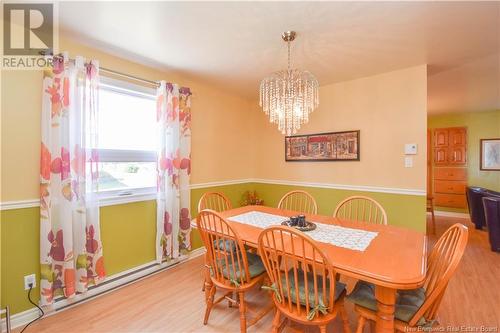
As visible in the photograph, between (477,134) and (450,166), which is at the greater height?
(477,134)

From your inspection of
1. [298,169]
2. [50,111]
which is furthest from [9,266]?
[298,169]

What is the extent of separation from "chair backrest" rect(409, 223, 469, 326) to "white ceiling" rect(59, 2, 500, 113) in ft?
4.94

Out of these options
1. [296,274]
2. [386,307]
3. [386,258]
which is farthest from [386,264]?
[296,274]

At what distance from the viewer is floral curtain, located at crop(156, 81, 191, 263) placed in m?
2.65

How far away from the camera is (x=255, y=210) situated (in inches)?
98.0

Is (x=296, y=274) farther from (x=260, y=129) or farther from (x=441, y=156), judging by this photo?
(x=441, y=156)

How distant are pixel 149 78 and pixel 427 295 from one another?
118 inches

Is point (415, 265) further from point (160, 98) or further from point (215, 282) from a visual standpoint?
point (160, 98)

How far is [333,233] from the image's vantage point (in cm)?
173

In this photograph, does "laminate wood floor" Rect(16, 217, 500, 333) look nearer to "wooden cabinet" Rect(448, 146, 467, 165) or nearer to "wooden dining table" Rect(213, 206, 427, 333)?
"wooden dining table" Rect(213, 206, 427, 333)

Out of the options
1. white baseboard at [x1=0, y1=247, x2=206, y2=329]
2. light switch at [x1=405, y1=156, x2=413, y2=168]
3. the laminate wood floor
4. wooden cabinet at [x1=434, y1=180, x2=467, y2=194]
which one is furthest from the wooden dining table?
wooden cabinet at [x1=434, y1=180, x2=467, y2=194]

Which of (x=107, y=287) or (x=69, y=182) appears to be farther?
(x=107, y=287)

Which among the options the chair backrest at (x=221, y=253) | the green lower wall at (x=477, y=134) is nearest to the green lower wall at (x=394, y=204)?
the chair backrest at (x=221, y=253)

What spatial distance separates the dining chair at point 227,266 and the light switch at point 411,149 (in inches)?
83.6
